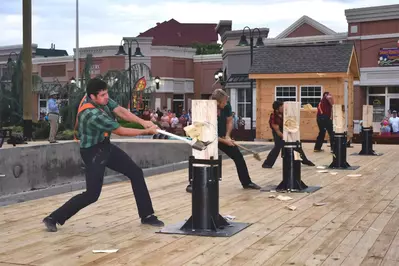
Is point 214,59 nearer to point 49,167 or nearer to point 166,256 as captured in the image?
point 49,167

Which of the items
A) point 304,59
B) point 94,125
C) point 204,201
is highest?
point 304,59

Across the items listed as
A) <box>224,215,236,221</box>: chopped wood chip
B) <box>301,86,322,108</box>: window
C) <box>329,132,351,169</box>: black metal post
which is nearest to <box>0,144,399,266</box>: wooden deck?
<box>224,215,236,221</box>: chopped wood chip

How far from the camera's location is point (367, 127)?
1702 centimetres

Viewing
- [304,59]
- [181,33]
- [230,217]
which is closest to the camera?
[230,217]

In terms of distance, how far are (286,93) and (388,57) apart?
1290 cm

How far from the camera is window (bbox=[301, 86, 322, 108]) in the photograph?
74.3ft

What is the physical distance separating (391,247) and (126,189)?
5.30 metres

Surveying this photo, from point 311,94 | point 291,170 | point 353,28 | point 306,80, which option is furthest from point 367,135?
point 353,28

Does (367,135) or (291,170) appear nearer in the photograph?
(291,170)

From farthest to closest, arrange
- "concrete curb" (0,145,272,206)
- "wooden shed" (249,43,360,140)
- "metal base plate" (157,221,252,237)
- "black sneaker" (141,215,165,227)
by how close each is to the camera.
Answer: "wooden shed" (249,43,360,140), "concrete curb" (0,145,272,206), "black sneaker" (141,215,165,227), "metal base plate" (157,221,252,237)

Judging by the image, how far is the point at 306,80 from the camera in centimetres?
2278

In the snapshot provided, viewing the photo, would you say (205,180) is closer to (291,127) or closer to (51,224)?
(51,224)

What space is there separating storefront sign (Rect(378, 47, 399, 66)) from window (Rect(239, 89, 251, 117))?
8.17 m

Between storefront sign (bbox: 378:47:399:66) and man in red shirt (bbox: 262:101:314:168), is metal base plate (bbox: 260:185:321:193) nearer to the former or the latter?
man in red shirt (bbox: 262:101:314:168)
